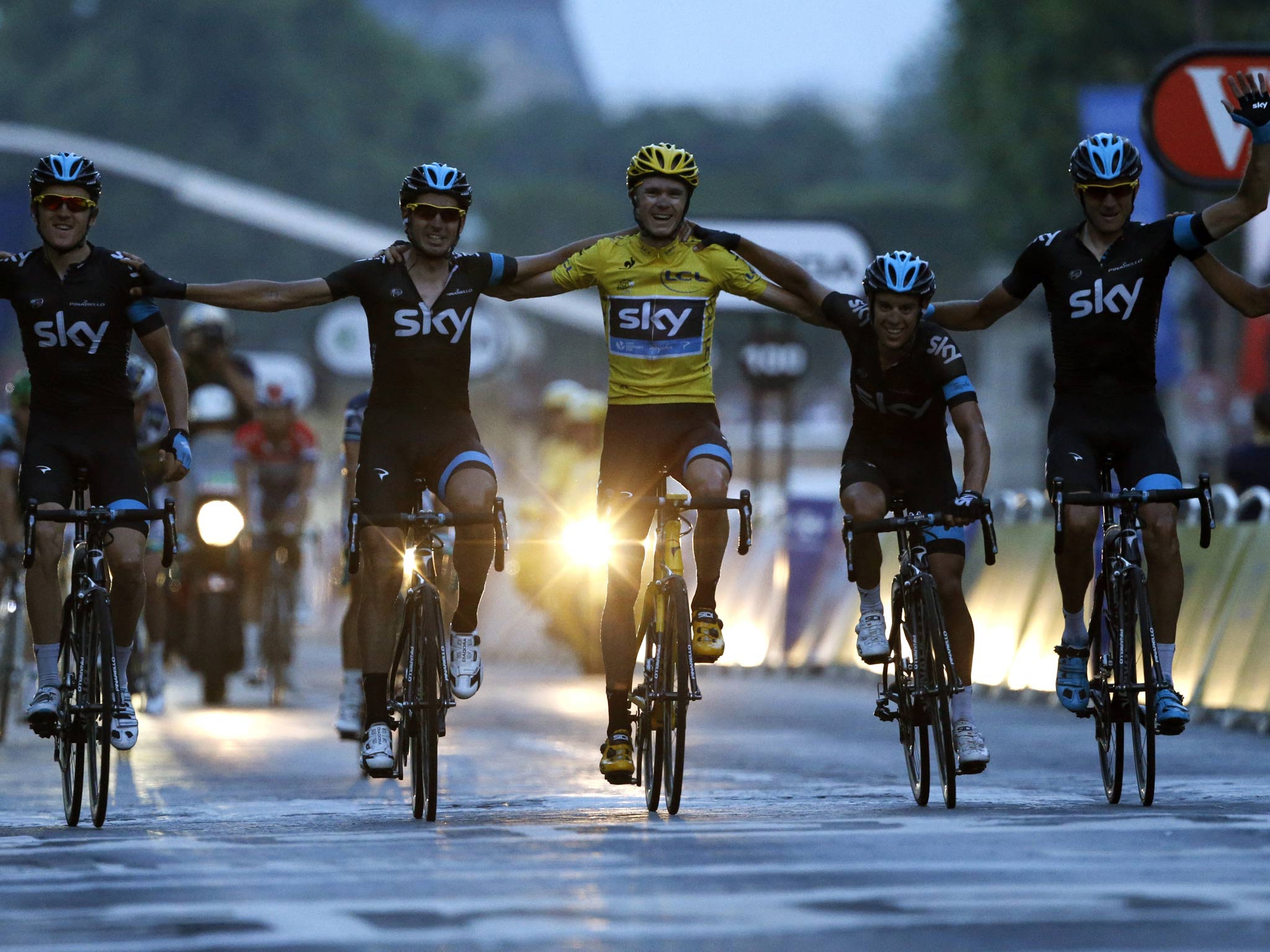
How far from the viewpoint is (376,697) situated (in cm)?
1103

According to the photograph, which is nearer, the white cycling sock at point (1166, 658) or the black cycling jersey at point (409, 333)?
the white cycling sock at point (1166, 658)

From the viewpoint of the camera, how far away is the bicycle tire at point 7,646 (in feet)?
53.6

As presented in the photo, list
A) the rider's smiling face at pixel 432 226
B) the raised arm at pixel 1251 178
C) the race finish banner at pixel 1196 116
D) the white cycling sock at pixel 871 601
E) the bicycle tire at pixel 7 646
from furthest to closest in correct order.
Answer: the race finish banner at pixel 1196 116, the bicycle tire at pixel 7 646, the white cycling sock at pixel 871 601, the rider's smiling face at pixel 432 226, the raised arm at pixel 1251 178

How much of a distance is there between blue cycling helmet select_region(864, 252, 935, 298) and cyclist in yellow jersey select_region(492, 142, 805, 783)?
534 mm

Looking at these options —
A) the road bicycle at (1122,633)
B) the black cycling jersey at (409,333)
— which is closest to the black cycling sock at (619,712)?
the black cycling jersey at (409,333)

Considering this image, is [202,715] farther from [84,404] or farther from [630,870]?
[630,870]

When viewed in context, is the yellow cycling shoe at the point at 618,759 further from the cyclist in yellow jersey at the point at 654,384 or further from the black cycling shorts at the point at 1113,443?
the black cycling shorts at the point at 1113,443

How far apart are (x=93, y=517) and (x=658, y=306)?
228cm

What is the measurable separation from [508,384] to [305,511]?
62.5 m

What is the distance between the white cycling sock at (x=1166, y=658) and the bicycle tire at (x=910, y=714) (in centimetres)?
91

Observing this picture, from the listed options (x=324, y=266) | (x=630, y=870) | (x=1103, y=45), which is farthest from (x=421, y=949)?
(x=324, y=266)

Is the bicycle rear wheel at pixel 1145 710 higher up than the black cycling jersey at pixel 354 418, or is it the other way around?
the black cycling jersey at pixel 354 418

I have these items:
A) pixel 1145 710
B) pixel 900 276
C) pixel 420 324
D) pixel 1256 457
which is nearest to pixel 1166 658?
pixel 1145 710

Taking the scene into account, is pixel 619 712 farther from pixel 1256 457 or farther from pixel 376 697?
pixel 1256 457
